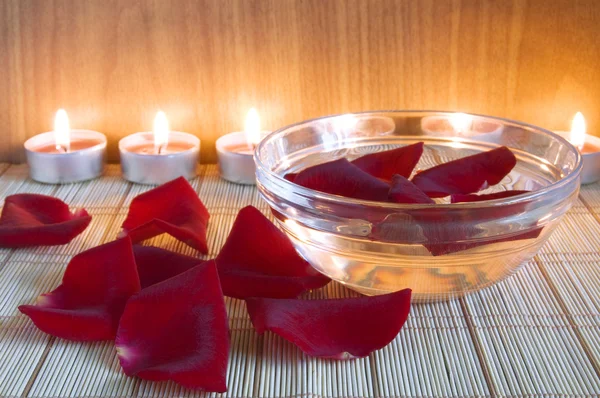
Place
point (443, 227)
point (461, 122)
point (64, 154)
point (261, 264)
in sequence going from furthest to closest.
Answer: point (64, 154), point (461, 122), point (261, 264), point (443, 227)

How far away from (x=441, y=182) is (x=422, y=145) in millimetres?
57

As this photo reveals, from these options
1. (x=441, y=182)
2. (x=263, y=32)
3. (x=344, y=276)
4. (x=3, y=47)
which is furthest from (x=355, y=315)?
(x=3, y=47)

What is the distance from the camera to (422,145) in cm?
65

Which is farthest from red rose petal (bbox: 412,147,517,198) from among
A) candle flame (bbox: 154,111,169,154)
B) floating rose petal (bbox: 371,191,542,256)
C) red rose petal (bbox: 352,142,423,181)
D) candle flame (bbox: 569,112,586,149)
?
candle flame (bbox: 154,111,169,154)

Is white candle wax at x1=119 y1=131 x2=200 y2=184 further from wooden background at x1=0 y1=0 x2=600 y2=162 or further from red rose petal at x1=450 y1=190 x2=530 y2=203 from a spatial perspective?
red rose petal at x1=450 y1=190 x2=530 y2=203

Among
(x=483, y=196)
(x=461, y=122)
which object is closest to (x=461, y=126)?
(x=461, y=122)

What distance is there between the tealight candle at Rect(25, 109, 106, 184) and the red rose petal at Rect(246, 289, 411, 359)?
42 centimetres

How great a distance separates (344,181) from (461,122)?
181 millimetres

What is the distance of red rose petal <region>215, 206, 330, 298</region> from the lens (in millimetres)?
545

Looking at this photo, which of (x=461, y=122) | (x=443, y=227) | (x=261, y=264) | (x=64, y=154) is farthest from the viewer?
(x=64, y=154)

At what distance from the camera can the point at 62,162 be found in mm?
811

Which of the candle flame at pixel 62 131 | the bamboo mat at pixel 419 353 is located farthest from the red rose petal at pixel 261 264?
the candle flame at pixel 62 131

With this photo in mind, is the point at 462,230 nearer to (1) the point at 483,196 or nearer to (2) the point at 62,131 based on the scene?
(1) the point at 483,196

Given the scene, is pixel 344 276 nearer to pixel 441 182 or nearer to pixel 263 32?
pixel 441 182
